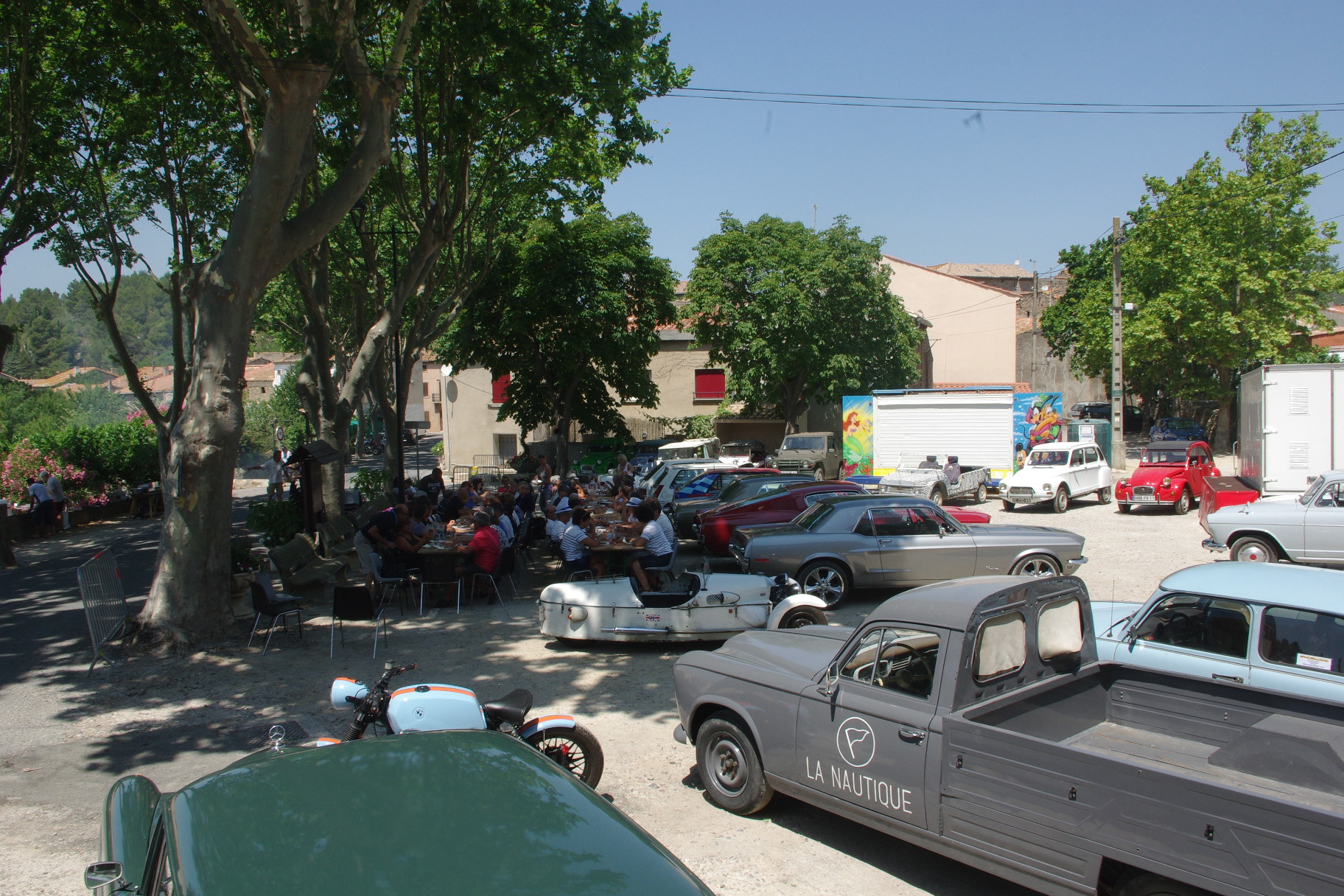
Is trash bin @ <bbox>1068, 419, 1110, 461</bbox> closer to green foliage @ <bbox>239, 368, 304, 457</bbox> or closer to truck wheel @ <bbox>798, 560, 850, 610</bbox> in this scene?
truck wheel @ <bbox>798, 560, 850, 610</bbox>

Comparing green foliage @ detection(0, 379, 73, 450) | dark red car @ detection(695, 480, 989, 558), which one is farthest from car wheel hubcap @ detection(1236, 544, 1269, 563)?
green foliage @ detection(0, 379, 73, 450)

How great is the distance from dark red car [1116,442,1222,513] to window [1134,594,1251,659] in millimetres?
14795

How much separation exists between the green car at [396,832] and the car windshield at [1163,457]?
72.1 ft

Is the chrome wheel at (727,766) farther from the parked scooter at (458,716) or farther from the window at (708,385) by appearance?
the window at (708,385)

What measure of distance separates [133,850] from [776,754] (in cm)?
339

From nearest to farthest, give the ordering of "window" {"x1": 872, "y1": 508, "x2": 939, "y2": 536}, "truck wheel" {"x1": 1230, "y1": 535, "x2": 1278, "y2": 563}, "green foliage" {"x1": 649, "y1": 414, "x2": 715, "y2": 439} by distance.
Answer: "window" {"x1": 872, "y1": 508, "x2": 939, "y2": 536} < "truck wheel" {"x1": 1230, "y1": 535, "x2": 1278, "y2": 563} < "green foliage" {"x1": 649, "y1": 414, "x2": 715, "y2": 439}

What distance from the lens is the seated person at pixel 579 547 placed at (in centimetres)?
1188

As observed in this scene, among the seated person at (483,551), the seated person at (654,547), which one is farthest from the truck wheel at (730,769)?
the seated person at (483,551)

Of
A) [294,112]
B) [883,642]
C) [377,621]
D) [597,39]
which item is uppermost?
[597,39]

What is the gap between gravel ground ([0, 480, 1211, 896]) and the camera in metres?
5.14

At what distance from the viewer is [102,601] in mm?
9578

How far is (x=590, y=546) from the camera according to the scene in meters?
12.2

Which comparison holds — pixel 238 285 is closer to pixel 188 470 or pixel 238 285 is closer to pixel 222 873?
pixel 188 470

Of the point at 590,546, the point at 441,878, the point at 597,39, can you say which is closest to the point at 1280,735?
the point at 441,878
